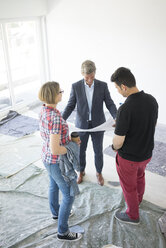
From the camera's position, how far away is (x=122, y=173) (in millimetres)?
2105

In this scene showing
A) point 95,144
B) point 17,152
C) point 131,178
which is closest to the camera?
point 131,178

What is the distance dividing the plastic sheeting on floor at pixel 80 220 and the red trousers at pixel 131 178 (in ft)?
0.63

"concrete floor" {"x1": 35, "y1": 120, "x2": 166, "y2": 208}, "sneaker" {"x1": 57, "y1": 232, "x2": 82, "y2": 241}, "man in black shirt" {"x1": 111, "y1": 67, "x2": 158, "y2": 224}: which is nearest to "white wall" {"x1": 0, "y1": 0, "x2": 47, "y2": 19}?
"concrete floor" {"x1": 35, "y1": 120, "x2": 166, "y2": 208}

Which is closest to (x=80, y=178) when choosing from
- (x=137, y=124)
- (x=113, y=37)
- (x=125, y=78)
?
(x=137, y=124)

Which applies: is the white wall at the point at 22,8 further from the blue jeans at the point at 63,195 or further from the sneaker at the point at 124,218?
the sneaker at the point at 124,218

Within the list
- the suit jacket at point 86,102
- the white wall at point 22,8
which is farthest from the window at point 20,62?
the suit jacket at point 86,102

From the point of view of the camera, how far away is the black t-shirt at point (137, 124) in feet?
5.84

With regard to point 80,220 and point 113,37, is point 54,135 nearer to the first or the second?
point 80,220

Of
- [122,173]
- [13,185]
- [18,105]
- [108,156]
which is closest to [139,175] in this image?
[122,173]

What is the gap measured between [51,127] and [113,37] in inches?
130

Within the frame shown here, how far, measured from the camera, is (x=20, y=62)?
5.48 metres

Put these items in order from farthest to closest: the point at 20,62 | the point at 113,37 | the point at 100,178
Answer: the point at 20,62 < the point at 113,37 < the point at 100,178

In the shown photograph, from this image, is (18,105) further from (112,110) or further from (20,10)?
(112,110)

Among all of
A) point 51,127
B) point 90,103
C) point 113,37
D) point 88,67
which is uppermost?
point 113,37
